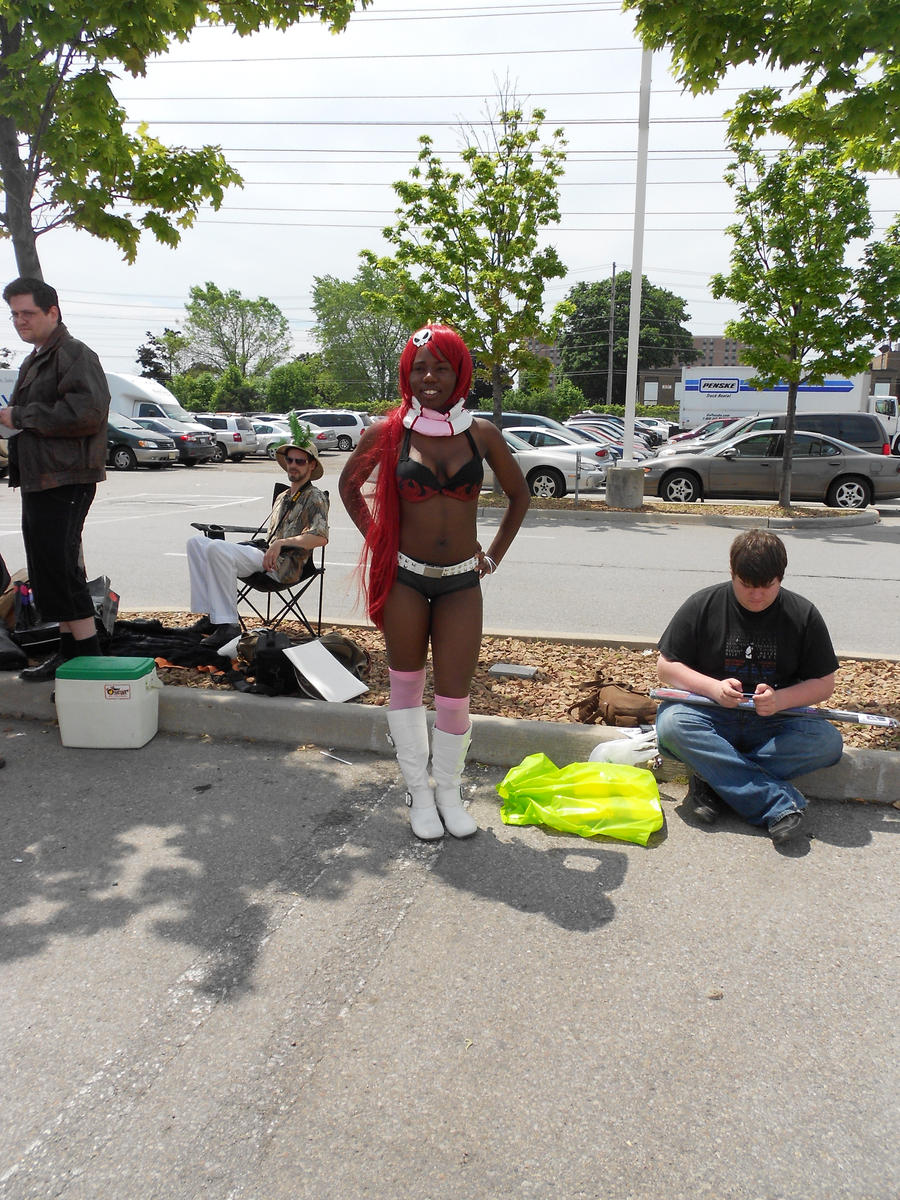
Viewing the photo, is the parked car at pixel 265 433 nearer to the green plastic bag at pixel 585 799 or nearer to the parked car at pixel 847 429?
the parked car at pixel 847 429

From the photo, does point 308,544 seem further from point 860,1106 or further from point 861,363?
point 861,363

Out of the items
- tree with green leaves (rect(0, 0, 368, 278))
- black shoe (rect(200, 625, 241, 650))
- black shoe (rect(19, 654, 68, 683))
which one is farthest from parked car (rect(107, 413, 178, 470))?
black shoe (rect(19, 654, 68, 683))

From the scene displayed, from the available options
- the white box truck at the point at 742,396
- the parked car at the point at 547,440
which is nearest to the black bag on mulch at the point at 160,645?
the parked car at the point at 547,440

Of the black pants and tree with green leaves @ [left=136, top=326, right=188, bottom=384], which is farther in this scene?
tree with green leaves @ [left=136, top=326, right=188, bottom=384]

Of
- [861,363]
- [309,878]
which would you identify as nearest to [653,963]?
[309,878]

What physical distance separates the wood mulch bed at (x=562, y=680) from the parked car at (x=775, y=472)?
12.5 m

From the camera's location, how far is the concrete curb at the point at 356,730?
12.7 feet

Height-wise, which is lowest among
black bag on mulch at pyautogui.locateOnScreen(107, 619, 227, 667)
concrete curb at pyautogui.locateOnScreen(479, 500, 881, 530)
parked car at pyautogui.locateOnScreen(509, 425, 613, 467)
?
concrete curb at pyautogui.locateOnScreen(479, 500, 881, 530)

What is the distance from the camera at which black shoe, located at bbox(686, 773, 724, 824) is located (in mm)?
3660

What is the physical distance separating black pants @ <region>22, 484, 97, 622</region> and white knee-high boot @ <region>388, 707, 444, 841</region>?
6.57ft

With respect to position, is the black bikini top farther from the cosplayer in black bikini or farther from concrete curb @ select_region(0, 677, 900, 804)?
concrete curb @ select_region(0, 677, 900, 804)

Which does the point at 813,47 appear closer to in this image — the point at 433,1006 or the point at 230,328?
the point at 433,1006

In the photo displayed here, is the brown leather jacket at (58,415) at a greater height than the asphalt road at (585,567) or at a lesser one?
greater

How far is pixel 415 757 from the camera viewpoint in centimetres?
359
